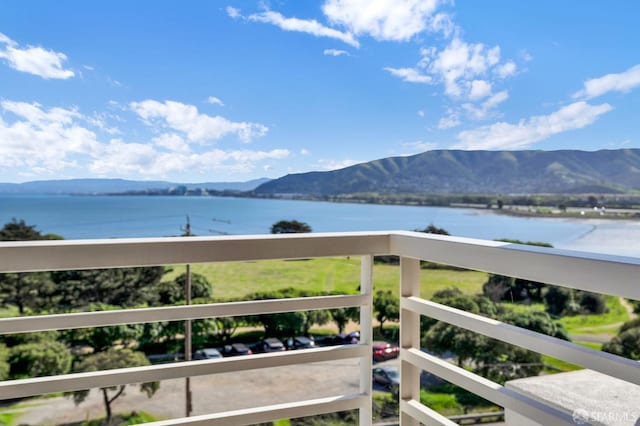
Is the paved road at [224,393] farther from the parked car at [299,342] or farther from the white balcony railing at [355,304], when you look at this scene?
the white balcony railing at [355,304]

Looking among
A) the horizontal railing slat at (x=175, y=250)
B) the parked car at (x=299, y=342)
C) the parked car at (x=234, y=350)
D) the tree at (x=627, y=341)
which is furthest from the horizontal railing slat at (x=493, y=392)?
the tree at (x=627, y=341)

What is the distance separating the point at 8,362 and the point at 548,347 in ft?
7.60

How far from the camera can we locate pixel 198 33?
5934 millimetres

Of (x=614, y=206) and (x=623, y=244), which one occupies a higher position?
(x=614, y=206)

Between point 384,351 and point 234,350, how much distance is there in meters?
0.76

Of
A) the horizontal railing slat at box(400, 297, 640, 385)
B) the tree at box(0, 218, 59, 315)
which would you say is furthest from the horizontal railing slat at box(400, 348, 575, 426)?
the tree at box(0, 218, 59, 315)

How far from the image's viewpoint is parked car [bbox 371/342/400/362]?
149 cm

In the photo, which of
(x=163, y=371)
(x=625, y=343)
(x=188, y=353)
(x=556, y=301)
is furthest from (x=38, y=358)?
(x=625, y=343)

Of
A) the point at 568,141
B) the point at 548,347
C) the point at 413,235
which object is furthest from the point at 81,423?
the point at 568,141

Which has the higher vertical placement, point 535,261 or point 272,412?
point 535,261

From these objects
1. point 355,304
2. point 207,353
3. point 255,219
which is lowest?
point 207,353

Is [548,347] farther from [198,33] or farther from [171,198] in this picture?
[198,33]

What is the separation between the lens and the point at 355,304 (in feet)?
4.77

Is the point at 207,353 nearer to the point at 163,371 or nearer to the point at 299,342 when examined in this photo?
the point at 299,342
